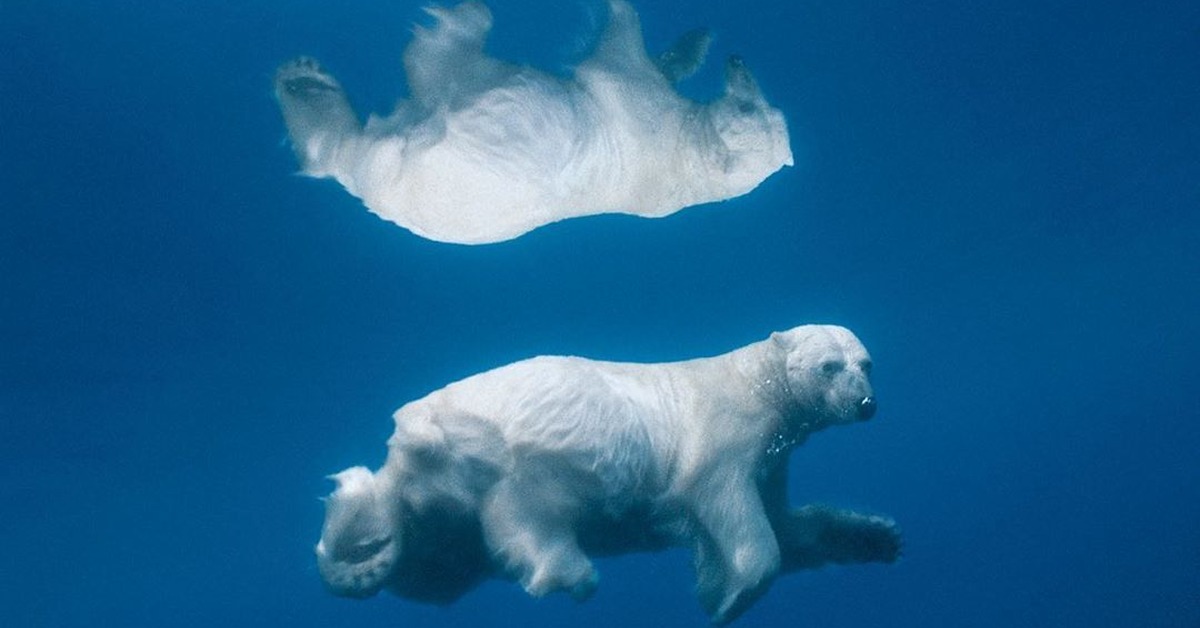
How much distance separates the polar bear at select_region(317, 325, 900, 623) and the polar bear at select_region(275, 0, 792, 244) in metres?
2.27

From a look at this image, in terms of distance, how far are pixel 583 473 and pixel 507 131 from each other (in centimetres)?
328

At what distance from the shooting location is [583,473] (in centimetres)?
587

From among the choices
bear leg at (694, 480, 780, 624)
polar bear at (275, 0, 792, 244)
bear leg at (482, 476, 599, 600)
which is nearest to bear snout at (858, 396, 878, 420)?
bear leg at (694, 480, 780, 624)

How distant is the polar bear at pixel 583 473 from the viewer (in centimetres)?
584

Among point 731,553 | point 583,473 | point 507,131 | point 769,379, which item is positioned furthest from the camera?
point 507,131

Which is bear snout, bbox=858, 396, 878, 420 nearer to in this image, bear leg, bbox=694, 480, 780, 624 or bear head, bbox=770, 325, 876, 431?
bear head, bbox=770, 325, 876, 431

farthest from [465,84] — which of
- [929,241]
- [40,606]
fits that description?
[40,606]

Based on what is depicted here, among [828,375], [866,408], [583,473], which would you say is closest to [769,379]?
[828,375]

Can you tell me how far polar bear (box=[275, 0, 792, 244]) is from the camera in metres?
7.80

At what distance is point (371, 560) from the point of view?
612cm

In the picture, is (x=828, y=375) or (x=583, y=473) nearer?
(x=583, y=473)

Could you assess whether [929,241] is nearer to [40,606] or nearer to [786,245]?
[786,245]

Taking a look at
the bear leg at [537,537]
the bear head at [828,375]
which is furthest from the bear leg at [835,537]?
the bear leg at [537,537]

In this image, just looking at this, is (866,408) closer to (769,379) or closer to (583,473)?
(769,379)
